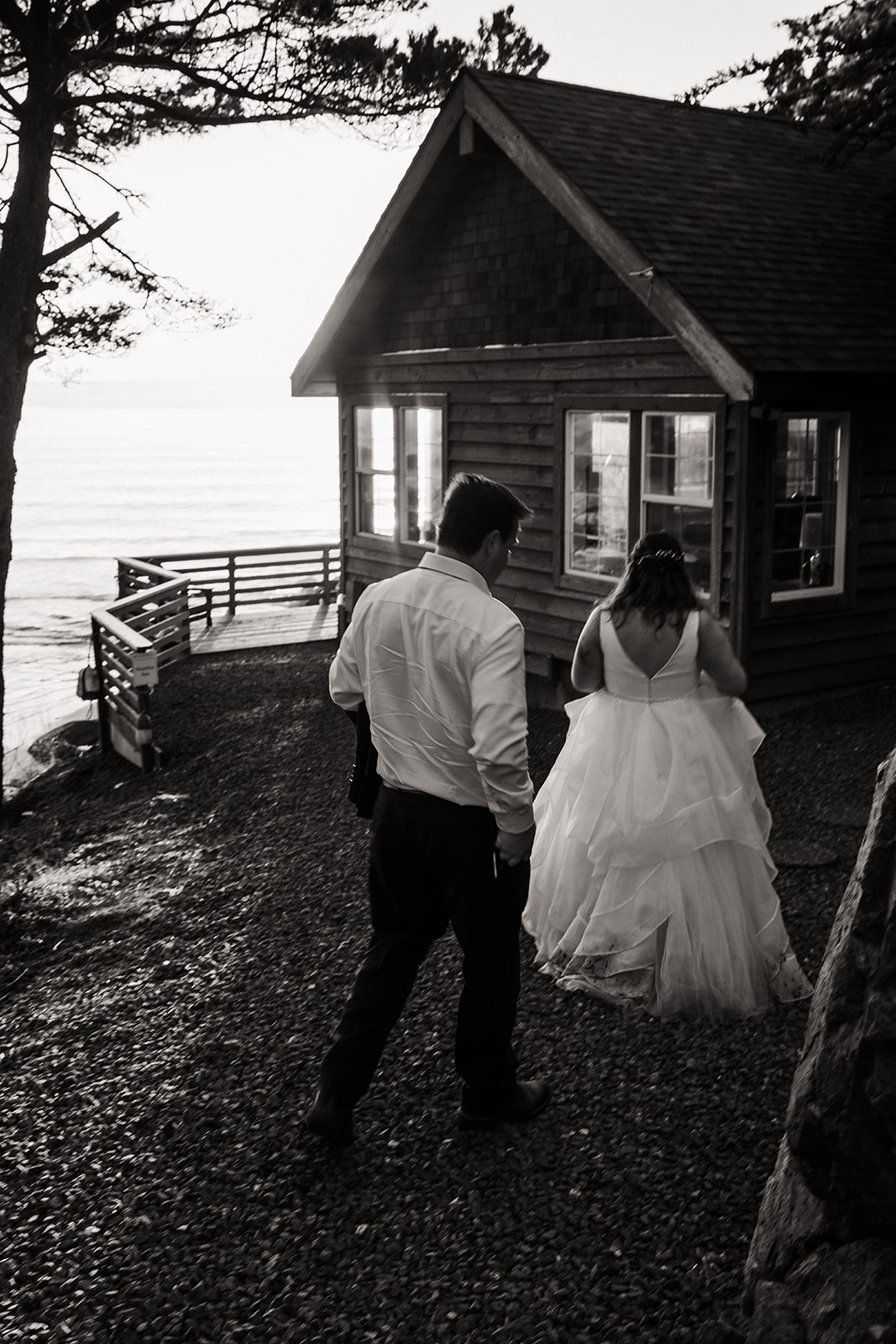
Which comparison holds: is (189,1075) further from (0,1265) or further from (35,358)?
(35,358)

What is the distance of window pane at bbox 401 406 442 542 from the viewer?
1413 cm

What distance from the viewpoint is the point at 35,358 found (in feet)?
44.8

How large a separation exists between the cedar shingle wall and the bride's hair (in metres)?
5.89

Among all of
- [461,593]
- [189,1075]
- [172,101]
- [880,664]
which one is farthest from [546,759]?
[172,101]

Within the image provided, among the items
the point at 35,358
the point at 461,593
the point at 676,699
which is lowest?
the point at 676,699

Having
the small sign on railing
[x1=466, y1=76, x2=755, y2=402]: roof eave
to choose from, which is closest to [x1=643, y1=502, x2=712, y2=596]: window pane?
[x1=466, y1=76, x2=755, y2=402]: roof eave

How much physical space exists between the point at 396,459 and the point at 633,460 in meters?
4.34

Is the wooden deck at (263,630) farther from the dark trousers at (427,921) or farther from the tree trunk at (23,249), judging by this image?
the dark trousers at (427,921)

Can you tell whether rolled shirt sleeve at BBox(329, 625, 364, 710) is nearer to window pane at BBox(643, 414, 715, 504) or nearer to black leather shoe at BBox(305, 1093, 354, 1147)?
black leather shoe at BBox(305, 1093, 354, 1147)

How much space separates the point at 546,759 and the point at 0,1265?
6943 mm

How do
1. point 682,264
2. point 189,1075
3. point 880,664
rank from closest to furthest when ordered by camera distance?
point 189,1075 → point 682,264 → point 880,664

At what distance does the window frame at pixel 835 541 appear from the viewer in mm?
10180

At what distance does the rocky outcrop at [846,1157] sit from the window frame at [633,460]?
747 centimetres

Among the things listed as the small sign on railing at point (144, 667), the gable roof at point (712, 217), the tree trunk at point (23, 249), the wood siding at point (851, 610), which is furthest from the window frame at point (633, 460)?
the tree trunk at point (23, 249)
